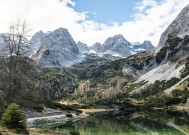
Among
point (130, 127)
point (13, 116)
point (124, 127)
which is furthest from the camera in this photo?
point (124, 127)

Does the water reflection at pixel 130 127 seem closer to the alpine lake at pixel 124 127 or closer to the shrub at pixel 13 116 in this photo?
the alpine lake at pixel 124 127

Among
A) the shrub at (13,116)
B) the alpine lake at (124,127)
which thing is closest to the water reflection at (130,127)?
the alpine lake at (124,127)

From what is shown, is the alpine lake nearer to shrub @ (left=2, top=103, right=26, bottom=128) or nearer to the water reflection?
the water reflection

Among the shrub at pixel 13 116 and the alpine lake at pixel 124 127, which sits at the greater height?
the shrub at pixel 13 116

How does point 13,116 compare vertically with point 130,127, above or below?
above

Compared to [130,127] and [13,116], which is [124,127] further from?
[13,116]

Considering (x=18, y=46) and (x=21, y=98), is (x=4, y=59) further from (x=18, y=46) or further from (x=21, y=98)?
(x=21, y=98)

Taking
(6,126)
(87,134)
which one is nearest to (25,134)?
(6,126)

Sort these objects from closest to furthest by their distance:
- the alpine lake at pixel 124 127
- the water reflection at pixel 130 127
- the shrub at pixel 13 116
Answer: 1. the shrub at pixel 13 116
2. the alpine lake at pixel 124 127
3. the water reflection at pixel 130 127

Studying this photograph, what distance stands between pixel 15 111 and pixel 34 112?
6018 centimetres

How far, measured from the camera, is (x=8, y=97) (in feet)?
140


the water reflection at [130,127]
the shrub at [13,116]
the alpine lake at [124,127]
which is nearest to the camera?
the shrub at [13,116]

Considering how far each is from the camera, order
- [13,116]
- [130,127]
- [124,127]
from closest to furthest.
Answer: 1. [13,116]
2. [130,127]
3. [124,127]

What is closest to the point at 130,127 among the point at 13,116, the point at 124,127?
the point at 124,127
